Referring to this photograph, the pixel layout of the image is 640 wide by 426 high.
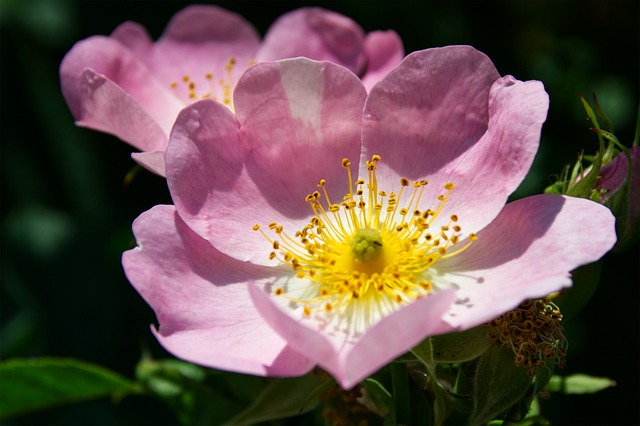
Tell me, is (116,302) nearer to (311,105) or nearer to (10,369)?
(10,369)

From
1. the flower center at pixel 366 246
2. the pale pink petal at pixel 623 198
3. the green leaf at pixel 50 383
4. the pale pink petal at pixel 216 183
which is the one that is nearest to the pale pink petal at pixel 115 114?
the pale pink petal at pixel 216 183

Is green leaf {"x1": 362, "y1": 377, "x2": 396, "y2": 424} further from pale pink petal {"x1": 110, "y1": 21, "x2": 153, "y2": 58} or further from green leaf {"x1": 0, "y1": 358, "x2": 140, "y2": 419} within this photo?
pale pink petal {"x1": 110, "y1": 21, "x2": 153, "y2": 58}

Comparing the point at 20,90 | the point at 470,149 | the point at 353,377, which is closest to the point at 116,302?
the point at 20,90

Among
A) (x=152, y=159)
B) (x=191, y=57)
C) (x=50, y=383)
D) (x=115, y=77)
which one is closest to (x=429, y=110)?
(x=152, y=159)

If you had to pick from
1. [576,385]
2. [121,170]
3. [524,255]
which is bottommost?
[121,170]

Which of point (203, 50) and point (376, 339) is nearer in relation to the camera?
point (376, 339)

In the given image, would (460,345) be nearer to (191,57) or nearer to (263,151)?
(263,151)

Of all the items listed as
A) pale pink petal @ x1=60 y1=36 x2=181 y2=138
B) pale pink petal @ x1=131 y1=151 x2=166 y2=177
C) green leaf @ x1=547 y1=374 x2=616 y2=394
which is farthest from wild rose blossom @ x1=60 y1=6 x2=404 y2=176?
green leaf @ x1=547 y1=374 x2=616 y2=394
